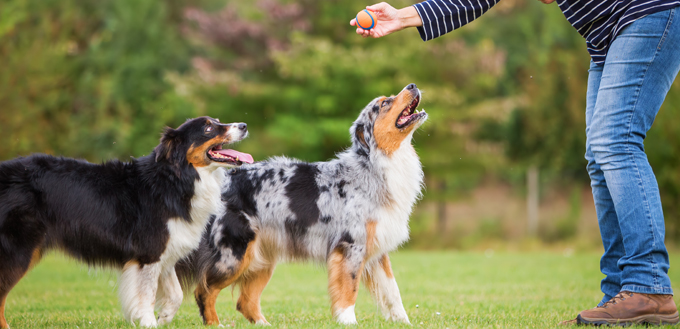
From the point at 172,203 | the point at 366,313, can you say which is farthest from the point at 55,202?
the point at 366,313

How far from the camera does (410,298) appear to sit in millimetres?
6664

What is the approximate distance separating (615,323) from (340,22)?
14239mm

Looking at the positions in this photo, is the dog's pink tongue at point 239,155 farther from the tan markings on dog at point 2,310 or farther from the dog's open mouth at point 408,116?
the tan markings on dog at point 2,310

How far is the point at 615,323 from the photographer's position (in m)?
3.63

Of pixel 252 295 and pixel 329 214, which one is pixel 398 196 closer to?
pixel 329 214

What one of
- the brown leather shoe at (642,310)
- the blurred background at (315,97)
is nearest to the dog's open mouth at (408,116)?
the brown leather shoe at (642,310)

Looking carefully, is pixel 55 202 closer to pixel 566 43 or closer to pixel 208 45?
pixel 208 45

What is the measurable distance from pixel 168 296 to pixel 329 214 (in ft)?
4.35

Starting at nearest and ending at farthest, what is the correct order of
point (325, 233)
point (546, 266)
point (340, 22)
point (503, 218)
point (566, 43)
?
point (325, 233) < point (546, 266) < point (503, 218) < point (340, 22) < point (566, 43)

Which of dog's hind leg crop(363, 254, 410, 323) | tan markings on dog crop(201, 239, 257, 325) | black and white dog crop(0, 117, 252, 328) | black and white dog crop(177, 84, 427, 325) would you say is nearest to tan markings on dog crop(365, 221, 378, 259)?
black and white dog crop(177, 84, 427, 325)

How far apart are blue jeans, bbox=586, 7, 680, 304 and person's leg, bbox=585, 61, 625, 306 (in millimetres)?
323

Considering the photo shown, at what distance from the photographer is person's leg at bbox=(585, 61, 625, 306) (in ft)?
13.4

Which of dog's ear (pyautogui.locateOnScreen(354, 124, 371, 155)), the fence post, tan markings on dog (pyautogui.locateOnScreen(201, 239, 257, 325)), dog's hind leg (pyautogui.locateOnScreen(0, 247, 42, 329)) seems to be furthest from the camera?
the fence post

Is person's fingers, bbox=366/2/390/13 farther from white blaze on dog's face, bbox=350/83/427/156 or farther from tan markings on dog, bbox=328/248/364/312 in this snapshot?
tan markings on dog, bbox=328/248/364/312
